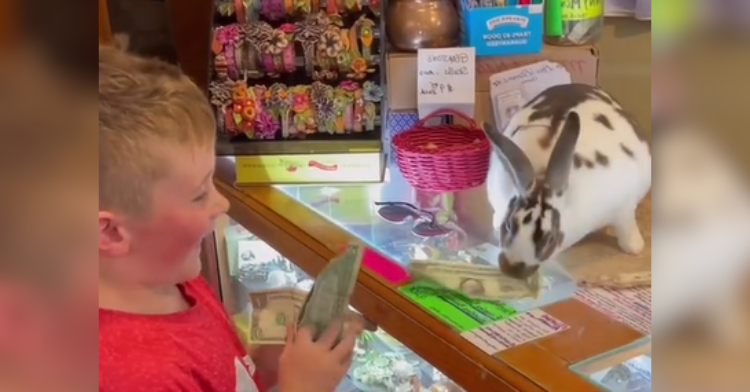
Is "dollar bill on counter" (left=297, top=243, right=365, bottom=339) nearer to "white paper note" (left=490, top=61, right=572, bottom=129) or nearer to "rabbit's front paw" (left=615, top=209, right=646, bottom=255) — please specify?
"rabbit's front paw" (left=615, top=209, right=646, bottom=255)

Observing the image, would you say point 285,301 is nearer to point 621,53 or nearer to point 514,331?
point 514,331

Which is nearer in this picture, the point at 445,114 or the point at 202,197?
the point at 202,197

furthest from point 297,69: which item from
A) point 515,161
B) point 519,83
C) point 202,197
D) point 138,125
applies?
point 138,125

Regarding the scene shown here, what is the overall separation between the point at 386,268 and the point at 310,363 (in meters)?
0.31

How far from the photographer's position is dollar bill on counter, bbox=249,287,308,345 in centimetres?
88

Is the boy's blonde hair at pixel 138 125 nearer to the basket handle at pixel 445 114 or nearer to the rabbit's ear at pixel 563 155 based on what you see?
the rabbit's ear at pixel 563 155

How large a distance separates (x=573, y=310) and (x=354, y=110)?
501 mm

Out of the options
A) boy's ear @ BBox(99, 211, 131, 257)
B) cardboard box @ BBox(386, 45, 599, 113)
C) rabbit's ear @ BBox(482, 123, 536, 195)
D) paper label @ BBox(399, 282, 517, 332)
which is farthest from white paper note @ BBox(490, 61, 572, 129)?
boy's ear @ BBox(99, 211, 131, 257)

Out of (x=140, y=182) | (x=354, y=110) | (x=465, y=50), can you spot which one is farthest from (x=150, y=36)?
(x=140, y=182)

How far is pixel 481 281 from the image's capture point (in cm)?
94

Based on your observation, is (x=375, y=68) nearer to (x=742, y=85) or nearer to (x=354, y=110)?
(x=354, y=110)

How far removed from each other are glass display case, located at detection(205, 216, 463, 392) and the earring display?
0.17 meters

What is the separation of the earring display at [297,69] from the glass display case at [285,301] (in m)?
0.17

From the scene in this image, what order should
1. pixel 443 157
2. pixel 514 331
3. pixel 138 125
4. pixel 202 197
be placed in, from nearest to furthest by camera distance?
pixel 138 125 < pixel 202 197 < pixel 514 331 < pixel 443 157
